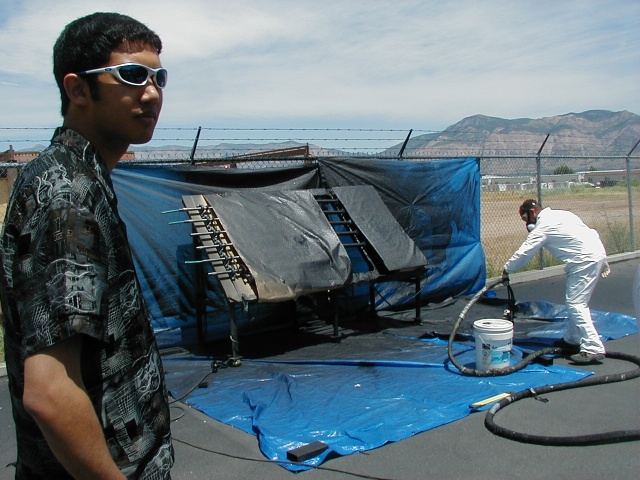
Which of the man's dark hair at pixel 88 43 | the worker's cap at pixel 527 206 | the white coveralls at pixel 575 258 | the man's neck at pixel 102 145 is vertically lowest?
the white coveralls at pixel 575 258

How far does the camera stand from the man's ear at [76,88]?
161 cm

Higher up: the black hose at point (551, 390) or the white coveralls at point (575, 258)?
the white coveralls at point (575, 258)

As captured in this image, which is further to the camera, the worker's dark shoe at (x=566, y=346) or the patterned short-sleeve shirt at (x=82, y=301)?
the worker's dark shoe at (x=566, y=346)

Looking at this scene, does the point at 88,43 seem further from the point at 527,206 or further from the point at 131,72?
the point at 527,206

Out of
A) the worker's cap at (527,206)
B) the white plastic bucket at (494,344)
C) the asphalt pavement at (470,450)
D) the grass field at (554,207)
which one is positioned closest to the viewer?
the asphalt pavement at (470,450)

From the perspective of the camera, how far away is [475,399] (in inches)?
223

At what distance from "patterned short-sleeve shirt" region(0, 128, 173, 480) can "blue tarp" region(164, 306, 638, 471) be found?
10.1ft

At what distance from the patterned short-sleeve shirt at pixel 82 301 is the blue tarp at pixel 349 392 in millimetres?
3068

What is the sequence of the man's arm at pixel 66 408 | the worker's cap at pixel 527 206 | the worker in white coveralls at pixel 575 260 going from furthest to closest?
the worker's cap at pixel 527 206
the worker in white coveralls at pixel 575 260
the man's arm at pixel 66 408

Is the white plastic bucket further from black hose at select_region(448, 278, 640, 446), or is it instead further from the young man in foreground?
the young man in foreground

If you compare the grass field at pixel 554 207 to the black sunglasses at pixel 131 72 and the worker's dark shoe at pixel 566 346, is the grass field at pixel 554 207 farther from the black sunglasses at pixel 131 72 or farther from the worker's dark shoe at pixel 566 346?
the black sunglasses at pixel 131 72

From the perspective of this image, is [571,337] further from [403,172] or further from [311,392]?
[403,172]

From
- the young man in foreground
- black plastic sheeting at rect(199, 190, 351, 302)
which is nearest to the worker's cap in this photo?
black plastic sheeting at rect(199, 190, 351, 302)

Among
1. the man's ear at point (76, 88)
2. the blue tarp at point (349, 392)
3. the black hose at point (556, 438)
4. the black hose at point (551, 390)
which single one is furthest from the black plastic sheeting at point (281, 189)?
the man's ear at point (76, 88)
